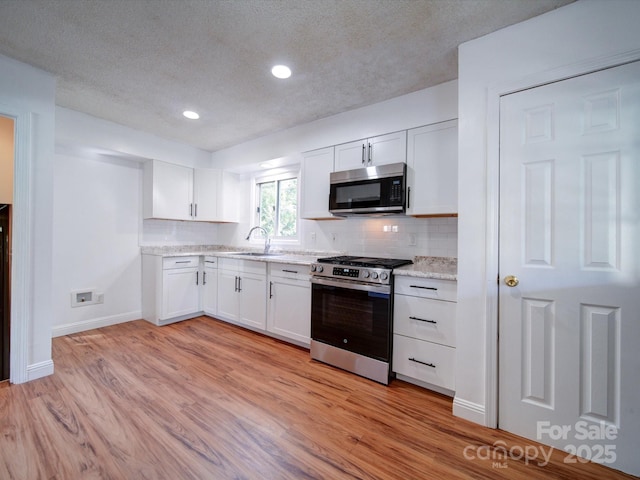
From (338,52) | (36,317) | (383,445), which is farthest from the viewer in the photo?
(36,317)

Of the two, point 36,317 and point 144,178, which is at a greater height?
point 144,178

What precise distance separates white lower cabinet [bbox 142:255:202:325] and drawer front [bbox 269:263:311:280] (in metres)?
1.38

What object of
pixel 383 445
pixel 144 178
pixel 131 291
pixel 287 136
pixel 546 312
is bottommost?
pixel 383 445

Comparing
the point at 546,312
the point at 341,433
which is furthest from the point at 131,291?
the point at 546,312

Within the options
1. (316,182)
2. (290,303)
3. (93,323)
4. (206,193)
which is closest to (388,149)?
(316,182)

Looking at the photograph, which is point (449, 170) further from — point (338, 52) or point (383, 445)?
point (383, 445)

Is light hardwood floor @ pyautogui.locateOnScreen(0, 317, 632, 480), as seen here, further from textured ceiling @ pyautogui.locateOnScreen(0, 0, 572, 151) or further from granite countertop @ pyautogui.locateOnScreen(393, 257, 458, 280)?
textured ceiling @ pyautogui.locateOnScreen(0, 0, 572, 151)

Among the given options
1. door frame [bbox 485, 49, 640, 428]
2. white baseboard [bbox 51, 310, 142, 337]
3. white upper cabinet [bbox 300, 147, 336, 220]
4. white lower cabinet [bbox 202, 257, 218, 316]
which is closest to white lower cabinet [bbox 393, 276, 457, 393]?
door frame [bbox 485, 49, 640, 428]

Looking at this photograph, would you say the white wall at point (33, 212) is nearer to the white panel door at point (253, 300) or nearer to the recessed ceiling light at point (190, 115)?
the recessed ceiling light at point (190, 115)

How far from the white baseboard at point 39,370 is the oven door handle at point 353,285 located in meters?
2.27

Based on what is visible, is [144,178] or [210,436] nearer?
[210,436]

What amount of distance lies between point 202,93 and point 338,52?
136 cm

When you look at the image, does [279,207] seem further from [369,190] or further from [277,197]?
[369,190]

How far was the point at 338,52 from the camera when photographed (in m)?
1.97
